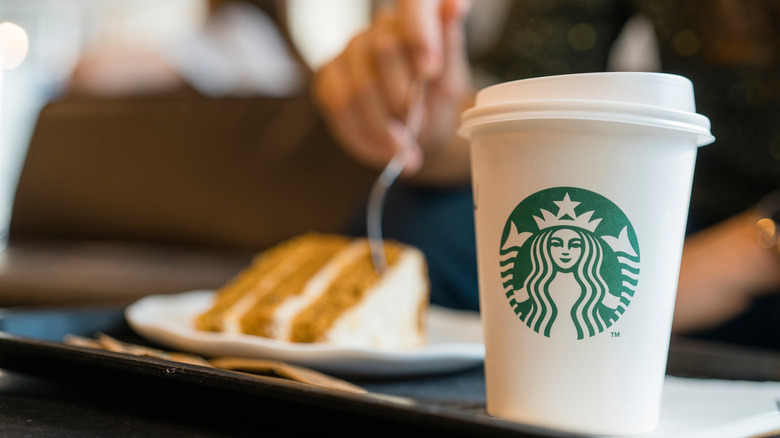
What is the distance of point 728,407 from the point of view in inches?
18.2

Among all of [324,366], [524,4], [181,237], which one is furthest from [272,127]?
[324,366]

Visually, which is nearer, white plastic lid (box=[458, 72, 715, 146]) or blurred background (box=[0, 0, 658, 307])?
white plastic lid (box=[458, 72, 715, 146])

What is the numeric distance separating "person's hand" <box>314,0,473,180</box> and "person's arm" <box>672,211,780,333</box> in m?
0.52

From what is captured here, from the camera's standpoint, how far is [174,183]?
2.55 meters

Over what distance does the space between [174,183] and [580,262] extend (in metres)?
2.35

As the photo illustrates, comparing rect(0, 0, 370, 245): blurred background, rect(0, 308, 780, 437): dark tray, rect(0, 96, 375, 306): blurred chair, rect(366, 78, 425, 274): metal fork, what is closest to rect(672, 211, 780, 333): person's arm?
rect(366, 78, 425, 274): metal fork

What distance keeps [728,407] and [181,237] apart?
2.32 m

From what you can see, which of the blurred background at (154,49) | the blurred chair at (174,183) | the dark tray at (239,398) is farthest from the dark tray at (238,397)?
the blurred background at (154,49)

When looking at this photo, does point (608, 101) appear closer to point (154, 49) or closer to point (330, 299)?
point (330, 299)

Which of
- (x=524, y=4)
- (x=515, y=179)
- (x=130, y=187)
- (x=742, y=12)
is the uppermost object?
(x=524, y=4)

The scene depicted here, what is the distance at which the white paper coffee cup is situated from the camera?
1.34ft

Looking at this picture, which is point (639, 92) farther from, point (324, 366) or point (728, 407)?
point (324, 366)

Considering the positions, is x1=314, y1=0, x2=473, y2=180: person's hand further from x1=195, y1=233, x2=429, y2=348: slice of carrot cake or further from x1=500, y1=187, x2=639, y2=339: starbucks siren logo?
x1=500, y1=187, x2=639, y2=339: starbucks siren logo

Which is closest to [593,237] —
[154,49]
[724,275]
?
[724,275]
